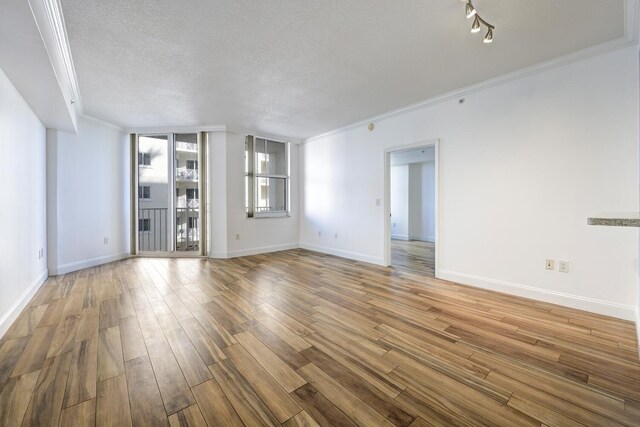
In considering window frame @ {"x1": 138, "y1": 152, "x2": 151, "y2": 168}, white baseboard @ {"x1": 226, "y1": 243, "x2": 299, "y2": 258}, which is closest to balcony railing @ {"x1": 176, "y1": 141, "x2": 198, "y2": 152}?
window frame @ {"x1": 138, "y1": 152, "x2": 151, "y2": 168}

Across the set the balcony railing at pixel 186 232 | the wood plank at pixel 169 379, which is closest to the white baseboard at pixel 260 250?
the balcony railing at pixel 186 232

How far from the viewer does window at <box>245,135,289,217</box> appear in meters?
5.40

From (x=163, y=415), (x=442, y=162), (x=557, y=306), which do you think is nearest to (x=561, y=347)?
(x=557, y=306)

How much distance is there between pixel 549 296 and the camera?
2689 millimetres

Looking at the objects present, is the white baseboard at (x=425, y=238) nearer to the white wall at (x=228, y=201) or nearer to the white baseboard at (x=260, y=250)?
the white baseboard at (x=260, y=250)

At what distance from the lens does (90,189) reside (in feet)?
14.2

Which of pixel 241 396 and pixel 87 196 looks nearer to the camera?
pixel 241 396

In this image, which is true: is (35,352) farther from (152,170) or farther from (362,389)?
(152,170)

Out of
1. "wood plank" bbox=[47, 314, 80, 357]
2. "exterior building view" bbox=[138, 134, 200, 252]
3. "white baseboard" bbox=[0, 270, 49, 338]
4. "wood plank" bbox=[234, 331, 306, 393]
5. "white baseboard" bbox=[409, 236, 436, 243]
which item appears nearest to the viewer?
"wood plank" bbox=[234, 331, 306, 393]

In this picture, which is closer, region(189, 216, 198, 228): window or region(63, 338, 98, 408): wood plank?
region(63, 338, 98, 408): wood plank

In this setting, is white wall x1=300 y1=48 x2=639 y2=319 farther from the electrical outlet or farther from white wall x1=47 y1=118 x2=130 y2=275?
white wall x1=47 y1=118 x2=130 y2=275

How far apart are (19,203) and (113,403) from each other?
9.15ft

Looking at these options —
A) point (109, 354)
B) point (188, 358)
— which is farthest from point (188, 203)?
point (188, 358)

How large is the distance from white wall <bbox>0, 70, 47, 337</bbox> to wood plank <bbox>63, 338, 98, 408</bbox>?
0.88 meters
